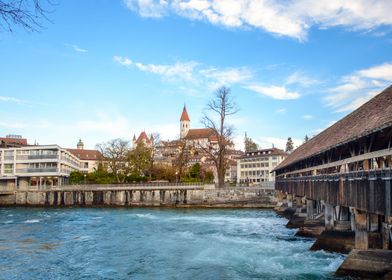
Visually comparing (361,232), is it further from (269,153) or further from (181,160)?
(269,153)

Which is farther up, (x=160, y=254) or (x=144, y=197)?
(x=144, y=197)

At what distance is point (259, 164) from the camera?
3637 inches

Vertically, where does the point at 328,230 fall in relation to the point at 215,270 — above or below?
above

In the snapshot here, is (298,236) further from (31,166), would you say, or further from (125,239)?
(31,166)

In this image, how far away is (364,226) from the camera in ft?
42.2

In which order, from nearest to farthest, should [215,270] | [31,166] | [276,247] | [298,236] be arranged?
[215,270] < [276,247] < [298,236] < [31,166]

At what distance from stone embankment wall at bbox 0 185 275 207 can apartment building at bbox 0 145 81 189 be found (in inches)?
320

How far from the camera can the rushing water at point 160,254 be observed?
45.9 ft

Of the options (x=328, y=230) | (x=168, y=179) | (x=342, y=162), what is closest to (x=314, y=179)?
(x=328, y=230)

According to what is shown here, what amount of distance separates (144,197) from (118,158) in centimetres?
1980

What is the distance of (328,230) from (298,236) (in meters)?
4.87

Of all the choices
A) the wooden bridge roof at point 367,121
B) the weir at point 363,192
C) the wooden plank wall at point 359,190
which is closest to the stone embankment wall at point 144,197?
the weir at point 363,192

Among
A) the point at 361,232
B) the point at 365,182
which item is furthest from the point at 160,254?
the point at 365,182

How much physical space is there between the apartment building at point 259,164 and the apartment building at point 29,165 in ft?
139
